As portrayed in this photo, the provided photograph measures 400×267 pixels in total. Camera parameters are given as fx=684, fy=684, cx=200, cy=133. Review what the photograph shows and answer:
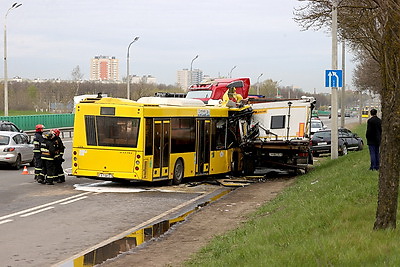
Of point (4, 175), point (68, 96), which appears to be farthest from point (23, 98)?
point (4, 175)

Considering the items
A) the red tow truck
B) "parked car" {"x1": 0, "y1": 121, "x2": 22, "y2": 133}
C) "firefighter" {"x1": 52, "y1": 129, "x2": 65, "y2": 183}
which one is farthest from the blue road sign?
"parked car" {"x1": 0, "y1": 121, "x2": 22, "y2": 133}

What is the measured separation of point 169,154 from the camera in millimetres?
21016

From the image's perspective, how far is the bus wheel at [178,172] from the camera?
2159 cm

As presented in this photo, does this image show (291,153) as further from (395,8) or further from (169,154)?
(395,8)

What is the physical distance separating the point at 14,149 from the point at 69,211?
36.6ft

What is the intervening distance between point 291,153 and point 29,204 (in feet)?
36.9

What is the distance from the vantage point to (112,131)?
20.4 m

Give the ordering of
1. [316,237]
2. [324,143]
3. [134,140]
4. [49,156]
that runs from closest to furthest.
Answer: [316,237], [134,140], [49,156], [324,143]

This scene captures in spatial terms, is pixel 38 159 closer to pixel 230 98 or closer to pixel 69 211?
pixel 69 211

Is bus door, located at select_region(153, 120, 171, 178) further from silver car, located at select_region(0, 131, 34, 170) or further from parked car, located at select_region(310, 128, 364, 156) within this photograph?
parked car, located at select_region(310, 128, 364, 156)

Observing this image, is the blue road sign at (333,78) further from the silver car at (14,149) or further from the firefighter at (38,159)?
the silver car at (14,149)

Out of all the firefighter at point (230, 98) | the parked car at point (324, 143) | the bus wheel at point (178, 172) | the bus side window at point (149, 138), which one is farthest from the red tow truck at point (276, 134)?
the parked car at point (324, 143)

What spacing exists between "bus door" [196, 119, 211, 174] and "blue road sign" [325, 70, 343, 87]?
20.0ft

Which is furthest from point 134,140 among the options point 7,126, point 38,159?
point 7,126
